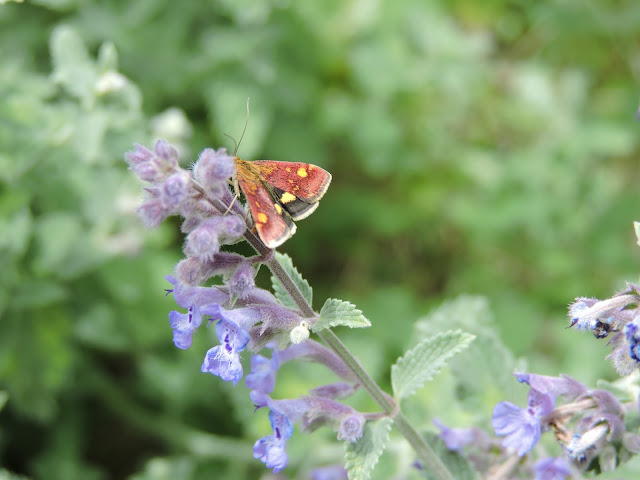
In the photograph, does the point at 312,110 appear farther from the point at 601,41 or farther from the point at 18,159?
the point at 601,41

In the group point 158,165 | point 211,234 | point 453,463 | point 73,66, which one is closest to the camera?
point 211,234

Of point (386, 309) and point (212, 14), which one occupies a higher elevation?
point (212, 14)

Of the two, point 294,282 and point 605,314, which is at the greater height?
point 605,314

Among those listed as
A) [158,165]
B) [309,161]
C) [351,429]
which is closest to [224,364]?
[351,429]

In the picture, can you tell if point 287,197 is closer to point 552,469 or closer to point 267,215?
point 267,215

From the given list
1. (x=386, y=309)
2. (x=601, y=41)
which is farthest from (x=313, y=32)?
(x=601, y=41)

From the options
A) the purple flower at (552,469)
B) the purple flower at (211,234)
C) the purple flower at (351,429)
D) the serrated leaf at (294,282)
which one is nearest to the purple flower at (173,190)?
the purple flower at (211,234)
